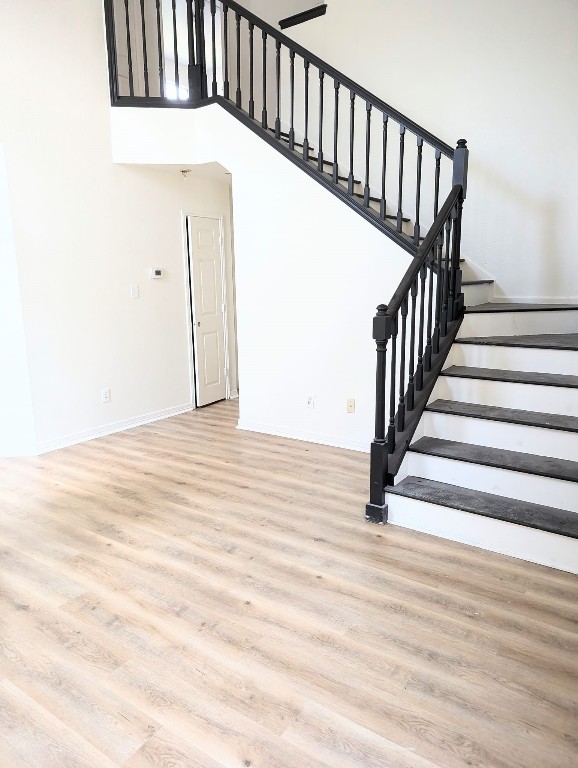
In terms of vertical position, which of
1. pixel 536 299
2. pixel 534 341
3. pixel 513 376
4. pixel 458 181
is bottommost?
pixel 513 376

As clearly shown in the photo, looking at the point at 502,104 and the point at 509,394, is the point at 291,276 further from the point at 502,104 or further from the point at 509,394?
the point at 502,104

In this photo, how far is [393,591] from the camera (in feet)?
7.65

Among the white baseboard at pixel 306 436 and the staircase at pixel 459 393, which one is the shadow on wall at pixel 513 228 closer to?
the staircase at pixel 459 393

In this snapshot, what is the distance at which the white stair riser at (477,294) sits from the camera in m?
3.98

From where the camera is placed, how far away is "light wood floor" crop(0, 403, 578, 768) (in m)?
1.59

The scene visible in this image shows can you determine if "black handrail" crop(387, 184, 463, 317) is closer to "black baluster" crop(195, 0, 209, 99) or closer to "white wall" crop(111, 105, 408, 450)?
"white wall" crop(111, 105, 408, 450)

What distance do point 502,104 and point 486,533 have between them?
344cm

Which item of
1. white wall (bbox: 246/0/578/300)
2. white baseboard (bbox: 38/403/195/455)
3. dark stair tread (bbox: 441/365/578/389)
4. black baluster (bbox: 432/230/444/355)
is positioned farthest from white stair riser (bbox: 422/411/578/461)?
white baseboard (bbox: 38/403/195/455)

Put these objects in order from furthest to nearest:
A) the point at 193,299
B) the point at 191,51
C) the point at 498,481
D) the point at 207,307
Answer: the point at 207,307
the point at 193,299
the point at 191,51
the point at 498,481

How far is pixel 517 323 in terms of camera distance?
12.2ft

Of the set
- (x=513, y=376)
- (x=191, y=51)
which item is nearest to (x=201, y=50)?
(x=191, y=51)

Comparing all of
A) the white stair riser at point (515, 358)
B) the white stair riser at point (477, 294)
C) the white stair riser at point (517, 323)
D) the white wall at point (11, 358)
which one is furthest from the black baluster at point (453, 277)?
the white wall at point (11, 358)

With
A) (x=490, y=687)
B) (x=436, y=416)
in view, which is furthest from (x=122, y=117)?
(x=490, y=687)

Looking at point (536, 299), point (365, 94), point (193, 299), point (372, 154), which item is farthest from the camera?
point (193, 299)
